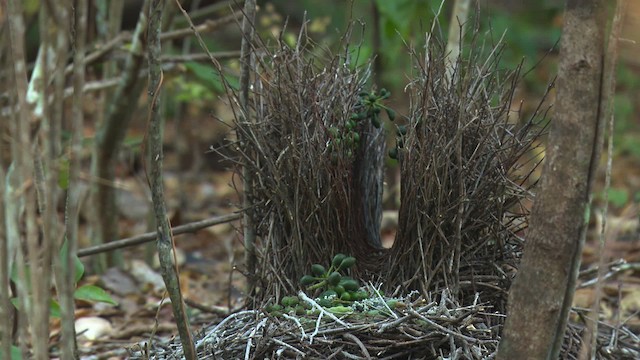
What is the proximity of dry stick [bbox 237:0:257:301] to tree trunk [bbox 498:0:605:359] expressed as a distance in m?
0.99

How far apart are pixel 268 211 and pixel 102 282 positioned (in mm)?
1822

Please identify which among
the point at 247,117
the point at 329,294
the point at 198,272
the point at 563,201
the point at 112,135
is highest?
the point at 112,135

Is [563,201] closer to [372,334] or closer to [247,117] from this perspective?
[372,334]

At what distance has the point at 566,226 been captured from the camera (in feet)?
5.72

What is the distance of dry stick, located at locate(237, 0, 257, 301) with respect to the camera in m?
2.58

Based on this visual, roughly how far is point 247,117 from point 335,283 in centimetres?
55

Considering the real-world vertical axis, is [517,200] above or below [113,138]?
below

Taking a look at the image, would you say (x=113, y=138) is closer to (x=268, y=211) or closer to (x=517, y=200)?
(x=268, y=211)

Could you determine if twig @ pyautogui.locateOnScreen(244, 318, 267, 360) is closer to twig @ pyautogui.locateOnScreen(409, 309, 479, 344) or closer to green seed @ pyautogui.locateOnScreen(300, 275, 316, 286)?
green seed @ pyautogui.locateOnScreen(300, 275, 316, 286)

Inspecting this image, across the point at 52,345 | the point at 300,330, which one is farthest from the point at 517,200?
the point at 52,345

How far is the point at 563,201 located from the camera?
5.70 ft

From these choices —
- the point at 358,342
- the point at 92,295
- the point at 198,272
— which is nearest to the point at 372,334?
the point at 358,342

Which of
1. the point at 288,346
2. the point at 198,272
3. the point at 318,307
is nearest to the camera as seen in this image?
the point at 288,346

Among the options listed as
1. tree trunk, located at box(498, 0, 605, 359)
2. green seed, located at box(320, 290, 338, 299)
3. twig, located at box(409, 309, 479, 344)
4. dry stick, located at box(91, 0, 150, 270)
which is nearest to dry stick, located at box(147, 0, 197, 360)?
green seed, located at box(320, 290, 338, 299)
